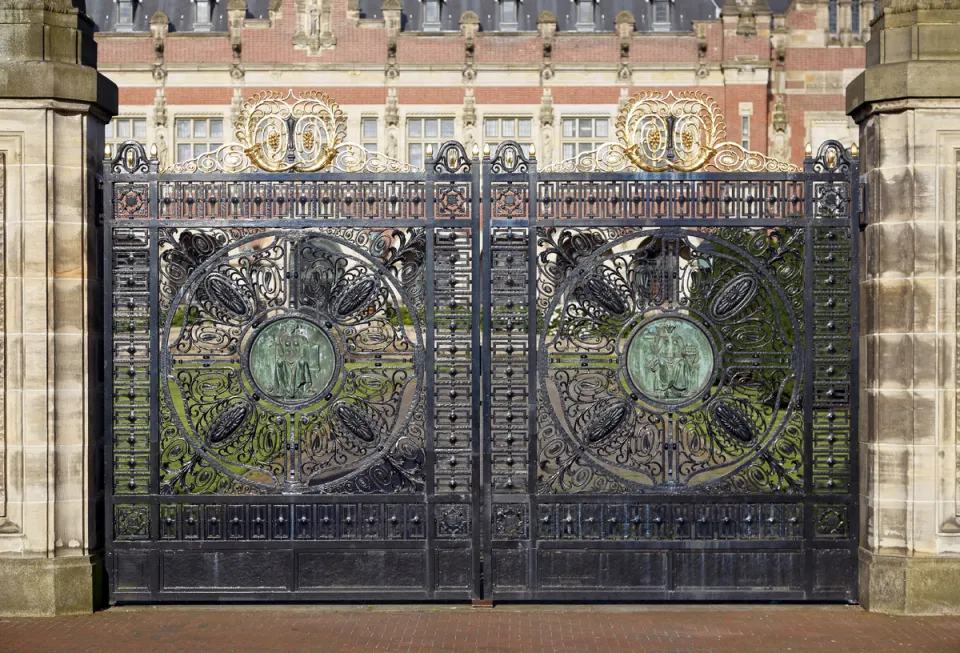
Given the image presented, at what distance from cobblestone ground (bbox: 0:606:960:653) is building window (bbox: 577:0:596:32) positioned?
99.0ft

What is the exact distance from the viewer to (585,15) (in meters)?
36.8

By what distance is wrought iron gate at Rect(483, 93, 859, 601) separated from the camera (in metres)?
8.23

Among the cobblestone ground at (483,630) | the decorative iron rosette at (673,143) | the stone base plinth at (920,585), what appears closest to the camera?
the cobblestone ground at (483,630)

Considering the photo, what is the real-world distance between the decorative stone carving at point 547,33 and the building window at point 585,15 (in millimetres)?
1162

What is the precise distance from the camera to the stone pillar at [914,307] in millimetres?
7887

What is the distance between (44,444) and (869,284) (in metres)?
5.37

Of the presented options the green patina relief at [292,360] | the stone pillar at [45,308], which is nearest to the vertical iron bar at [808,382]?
the green patina relief at [292,360]

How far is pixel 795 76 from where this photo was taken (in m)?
37.9

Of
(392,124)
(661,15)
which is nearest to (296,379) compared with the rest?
(392,124)

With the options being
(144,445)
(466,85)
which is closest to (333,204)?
(144,445)

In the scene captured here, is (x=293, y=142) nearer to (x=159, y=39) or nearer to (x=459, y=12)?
(x=159, y=39)

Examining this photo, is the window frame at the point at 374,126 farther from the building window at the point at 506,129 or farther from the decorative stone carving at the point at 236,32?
the decorative stone carving at the point at 236,32

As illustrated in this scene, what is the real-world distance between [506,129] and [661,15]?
5777mm

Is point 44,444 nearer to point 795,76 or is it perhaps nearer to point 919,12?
point 919,12
